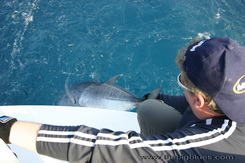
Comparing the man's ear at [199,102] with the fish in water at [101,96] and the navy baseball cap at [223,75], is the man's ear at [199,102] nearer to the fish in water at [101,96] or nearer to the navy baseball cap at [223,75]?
the navy baseball cap at [223,75]

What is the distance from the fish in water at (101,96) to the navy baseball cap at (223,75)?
2115 millimetres

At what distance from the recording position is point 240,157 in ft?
3.98

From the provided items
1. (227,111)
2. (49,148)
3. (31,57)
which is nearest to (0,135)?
(49,148)

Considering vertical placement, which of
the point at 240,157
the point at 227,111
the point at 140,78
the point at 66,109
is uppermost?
the point at 227,111

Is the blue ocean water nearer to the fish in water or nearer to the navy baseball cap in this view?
the fish in water

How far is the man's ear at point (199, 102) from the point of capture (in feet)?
4.73

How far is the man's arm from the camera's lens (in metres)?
1.32

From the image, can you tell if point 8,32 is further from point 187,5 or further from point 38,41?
point 187,5

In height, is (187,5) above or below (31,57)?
above

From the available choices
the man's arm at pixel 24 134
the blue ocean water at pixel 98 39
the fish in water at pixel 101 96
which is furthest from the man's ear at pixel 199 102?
the blue ocean water at pixel 98 39

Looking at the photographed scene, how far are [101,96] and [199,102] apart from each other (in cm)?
252

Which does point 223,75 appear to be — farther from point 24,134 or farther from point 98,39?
point 98,39

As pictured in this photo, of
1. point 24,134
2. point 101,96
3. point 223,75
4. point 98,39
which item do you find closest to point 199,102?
point 223,75

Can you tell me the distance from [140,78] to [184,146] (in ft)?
10.6
